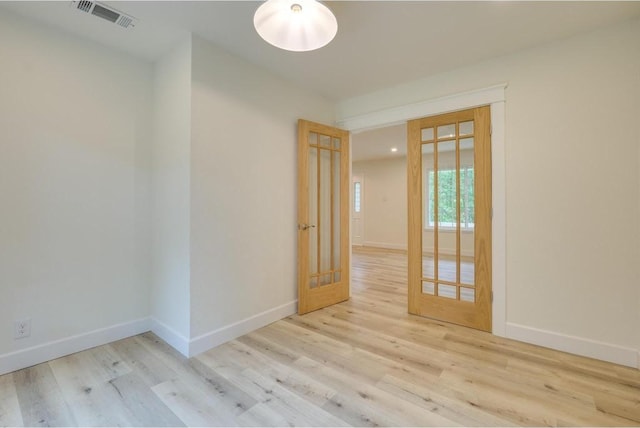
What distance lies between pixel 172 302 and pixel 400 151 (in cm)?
605

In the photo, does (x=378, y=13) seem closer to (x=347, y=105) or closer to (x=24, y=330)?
(x=347, y=105)

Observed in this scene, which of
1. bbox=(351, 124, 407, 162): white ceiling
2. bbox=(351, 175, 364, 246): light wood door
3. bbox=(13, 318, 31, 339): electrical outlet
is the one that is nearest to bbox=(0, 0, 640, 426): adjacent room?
bbox=(13, 318, 31, 339): electrical outlet

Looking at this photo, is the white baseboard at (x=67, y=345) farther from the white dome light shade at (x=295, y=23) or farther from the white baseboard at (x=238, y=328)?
the white dome light shade at (x=295, y=23)

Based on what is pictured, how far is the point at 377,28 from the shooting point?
2.15 metres

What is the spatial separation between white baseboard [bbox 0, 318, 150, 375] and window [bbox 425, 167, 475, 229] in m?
3.01

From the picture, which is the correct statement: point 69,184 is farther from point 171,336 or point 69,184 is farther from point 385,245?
point 385,245

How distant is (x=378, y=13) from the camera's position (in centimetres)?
198

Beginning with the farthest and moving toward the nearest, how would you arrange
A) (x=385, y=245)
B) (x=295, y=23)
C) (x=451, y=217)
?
(x=385, y=245) < (x=451, y=217) < (x=295, y=23)

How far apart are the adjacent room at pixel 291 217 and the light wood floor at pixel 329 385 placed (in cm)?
2

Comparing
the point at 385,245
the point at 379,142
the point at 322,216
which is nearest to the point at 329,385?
the point at 322,216

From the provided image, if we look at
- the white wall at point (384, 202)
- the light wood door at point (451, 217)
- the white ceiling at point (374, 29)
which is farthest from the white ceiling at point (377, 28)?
the white wall at point (384, 202)

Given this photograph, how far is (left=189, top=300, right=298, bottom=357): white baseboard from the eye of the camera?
88.0 inches

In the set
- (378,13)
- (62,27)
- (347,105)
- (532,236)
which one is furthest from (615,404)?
(62,27)

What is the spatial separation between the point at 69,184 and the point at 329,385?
8.08ft
